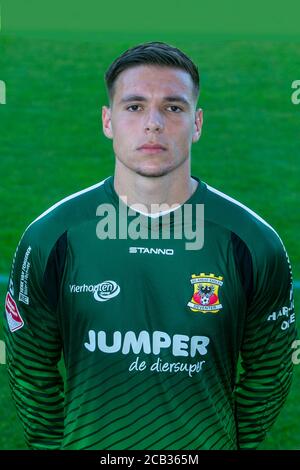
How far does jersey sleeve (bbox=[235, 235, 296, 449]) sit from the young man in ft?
0.04

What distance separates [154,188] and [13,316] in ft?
3.26

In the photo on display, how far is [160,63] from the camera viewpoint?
482cm

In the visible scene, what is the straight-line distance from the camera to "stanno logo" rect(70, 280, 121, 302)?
4871 millimetres

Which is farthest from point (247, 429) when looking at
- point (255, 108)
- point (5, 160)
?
point (255, 108)

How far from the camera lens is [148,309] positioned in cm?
486

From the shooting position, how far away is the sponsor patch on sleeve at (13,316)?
507 centimetres

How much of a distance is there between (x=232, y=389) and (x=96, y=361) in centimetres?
71

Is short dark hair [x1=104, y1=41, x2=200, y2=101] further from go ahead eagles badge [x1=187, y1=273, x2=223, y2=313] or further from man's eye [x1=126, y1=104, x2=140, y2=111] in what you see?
go ahead eagles badge [x1=187, y1=273, x2=223, y2=313]

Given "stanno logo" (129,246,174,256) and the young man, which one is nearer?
the young man

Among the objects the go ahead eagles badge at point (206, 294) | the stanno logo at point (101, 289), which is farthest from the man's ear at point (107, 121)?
the go ahead eagles badge at point (206, 294)

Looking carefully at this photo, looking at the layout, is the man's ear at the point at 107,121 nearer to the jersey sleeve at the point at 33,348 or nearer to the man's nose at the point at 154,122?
the man's nose at the point at 154,122

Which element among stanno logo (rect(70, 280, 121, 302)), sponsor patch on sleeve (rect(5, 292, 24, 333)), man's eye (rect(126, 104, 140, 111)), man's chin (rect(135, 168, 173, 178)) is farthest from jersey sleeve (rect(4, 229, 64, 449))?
man's eye (rect(126, 104, 140, 111))

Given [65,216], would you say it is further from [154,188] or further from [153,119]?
[153,119]
